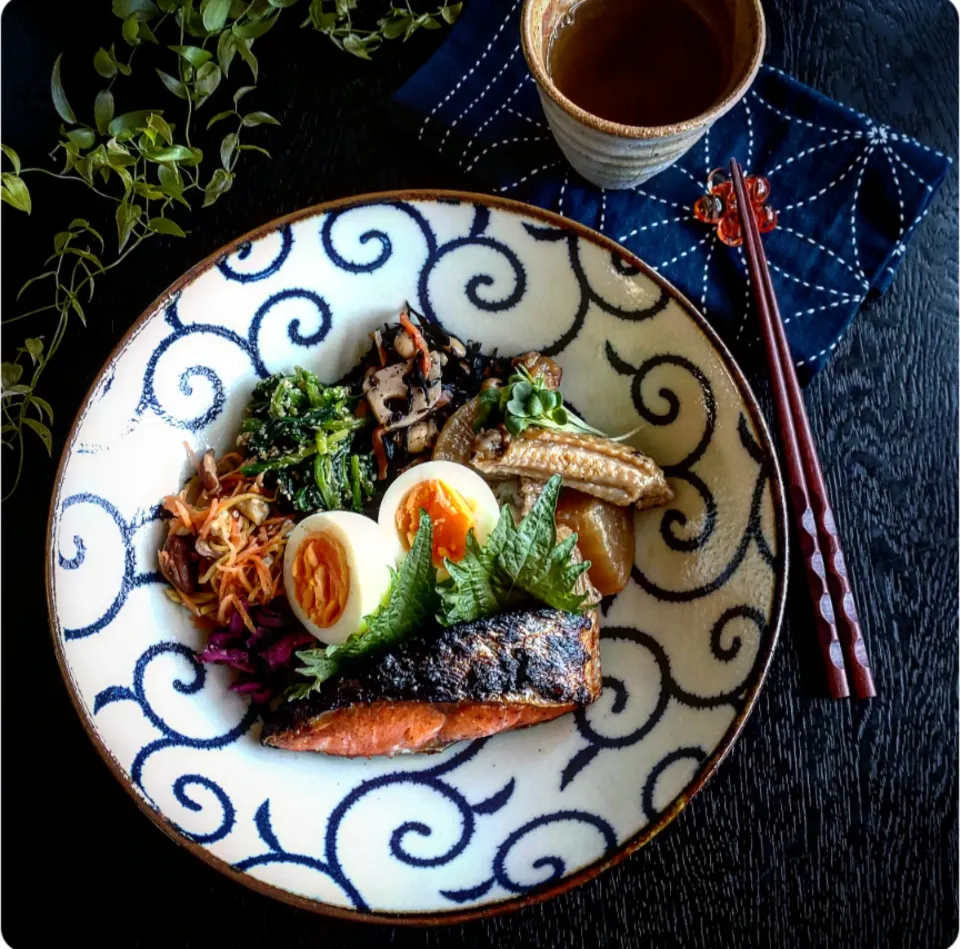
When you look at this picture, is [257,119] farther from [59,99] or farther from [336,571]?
[336,571]

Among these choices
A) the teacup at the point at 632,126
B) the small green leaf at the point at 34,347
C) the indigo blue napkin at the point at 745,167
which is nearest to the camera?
the teacup at the point at 632,126

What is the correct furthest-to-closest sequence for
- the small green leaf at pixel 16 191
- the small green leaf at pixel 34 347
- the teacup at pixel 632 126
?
the small green leaf at pixel 34 347, the teacup at pixel 632 126, the small green leaf at pixel 16 191

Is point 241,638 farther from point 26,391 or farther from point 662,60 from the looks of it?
point 662,60

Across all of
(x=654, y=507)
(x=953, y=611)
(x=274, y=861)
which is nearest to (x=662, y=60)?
(x=654, y=507)

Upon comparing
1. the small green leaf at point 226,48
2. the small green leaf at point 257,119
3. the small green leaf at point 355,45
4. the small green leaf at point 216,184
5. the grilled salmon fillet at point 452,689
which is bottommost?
the grilled salmon fillet at point 452,689

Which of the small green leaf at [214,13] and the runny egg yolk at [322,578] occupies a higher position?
the small green leaf at [214,13]

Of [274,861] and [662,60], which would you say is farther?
[662,60]

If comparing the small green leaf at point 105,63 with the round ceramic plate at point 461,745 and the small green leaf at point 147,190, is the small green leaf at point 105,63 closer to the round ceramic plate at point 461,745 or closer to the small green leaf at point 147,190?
the small green leaf at point 147,190

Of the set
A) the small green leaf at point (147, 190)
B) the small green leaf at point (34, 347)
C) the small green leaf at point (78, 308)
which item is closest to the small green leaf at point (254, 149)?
the small green leaf at point (147, 190)
